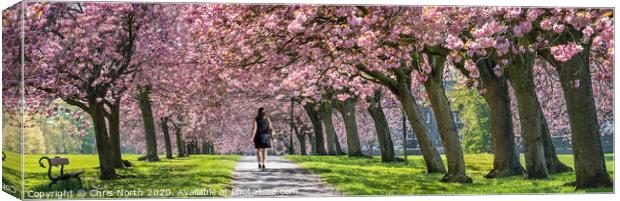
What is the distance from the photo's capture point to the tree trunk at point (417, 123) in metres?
19.5

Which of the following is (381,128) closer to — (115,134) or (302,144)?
(302,144)

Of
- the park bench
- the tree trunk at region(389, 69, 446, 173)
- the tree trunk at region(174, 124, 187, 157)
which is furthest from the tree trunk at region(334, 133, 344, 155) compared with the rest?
the park bench

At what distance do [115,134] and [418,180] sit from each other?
5.71 metres

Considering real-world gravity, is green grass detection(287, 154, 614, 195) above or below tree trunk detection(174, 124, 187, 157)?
below

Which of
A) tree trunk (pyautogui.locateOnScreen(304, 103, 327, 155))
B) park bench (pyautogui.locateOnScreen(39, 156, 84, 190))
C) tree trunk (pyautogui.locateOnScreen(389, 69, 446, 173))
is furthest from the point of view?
tree trunk (pyautogui.locateOnScreen(304, 103, 327, 155))

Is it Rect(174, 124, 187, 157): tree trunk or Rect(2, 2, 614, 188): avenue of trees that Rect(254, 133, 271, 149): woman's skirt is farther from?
Rect(174, 124, 187, 157): tree trunk

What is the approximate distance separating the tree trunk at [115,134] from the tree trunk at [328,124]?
5291 mm

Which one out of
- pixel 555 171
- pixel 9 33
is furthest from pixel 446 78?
pixel 9 33

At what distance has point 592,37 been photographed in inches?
703

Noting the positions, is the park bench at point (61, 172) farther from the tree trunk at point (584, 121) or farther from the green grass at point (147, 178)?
the tree trunk at point (584, 121)

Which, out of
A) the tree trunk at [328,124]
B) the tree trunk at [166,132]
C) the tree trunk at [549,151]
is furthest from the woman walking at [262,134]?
the tree trunk at [549,151]

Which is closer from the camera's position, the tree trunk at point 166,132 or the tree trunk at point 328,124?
the tree trunk at point 166,132

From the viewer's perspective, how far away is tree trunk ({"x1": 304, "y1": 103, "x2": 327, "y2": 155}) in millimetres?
21373

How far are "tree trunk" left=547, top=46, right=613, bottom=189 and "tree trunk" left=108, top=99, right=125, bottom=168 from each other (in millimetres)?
8188
